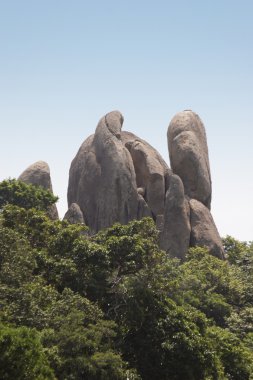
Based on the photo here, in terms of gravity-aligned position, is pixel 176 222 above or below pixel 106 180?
below

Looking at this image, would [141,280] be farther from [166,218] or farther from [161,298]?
[166,218]

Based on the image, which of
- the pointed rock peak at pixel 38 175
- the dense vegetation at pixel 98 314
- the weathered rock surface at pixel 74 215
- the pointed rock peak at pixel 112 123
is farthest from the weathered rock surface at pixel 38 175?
the dense vegetation at pixel 98 314

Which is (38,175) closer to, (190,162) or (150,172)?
(150,172)

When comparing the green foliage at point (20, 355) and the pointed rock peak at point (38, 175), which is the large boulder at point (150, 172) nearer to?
the pointed rock peak at point (38, 175)

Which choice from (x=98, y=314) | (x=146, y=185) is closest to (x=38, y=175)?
(x=146, y=185)

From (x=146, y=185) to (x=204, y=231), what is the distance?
612 centimetres

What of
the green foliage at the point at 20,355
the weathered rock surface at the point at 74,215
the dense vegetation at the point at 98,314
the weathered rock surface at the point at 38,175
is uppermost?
the weathered rock surface at the point at 38,175

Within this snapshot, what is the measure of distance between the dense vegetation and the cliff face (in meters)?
14.3

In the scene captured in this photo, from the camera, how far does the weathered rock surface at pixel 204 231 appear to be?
40.3 m

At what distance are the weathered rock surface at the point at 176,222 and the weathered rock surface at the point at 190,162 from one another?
2.61 meters

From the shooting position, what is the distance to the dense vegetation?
16125 millimetres

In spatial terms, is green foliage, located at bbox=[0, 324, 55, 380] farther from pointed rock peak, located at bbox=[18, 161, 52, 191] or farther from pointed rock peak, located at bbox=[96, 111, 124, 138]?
pointed rock peak, located at bbox=[18, 161, 52, 191]

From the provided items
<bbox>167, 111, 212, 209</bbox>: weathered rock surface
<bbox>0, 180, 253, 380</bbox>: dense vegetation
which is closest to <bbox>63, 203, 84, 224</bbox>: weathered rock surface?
<bbox>167, 111, 212, 209</bbox>: weathered rock surface

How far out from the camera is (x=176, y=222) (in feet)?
131
